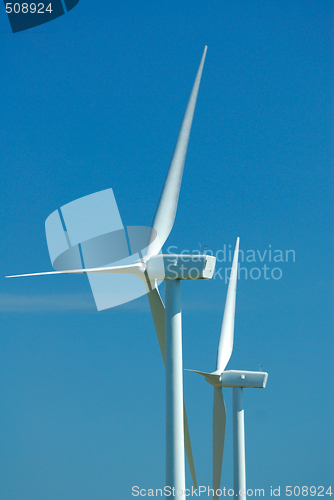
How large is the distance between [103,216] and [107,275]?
287 centimetres

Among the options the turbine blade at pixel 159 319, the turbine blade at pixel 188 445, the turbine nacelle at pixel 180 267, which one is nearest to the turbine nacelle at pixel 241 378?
the turbine blade at pixel 188 445

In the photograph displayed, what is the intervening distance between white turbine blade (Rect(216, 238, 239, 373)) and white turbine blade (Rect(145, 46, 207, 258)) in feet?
40.4

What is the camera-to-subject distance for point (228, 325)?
3356cm

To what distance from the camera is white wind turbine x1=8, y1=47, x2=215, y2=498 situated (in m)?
20.0

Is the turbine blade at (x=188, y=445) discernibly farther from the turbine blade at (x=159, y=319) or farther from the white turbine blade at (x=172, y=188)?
the white turbine blade at (x=172, y=188)

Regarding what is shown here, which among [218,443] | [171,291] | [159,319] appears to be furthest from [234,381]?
[171,291]

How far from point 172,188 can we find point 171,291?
12.8 ft

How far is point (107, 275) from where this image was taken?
67.8ft

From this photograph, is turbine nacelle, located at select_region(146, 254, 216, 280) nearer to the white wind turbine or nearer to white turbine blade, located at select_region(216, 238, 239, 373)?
the white wind turbine

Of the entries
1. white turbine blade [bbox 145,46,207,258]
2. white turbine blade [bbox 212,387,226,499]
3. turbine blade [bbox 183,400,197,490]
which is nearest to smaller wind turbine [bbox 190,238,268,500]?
white turbine blade [bbox 212,387,226,499]

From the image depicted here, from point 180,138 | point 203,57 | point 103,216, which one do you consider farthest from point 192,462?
point 203,57

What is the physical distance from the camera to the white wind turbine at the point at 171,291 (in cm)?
2000

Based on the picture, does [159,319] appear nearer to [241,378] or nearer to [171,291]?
[171,291]

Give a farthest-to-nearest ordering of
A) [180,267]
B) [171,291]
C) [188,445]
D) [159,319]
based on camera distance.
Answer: [188,445] < [159,319] < [171,291] < [180,267]
